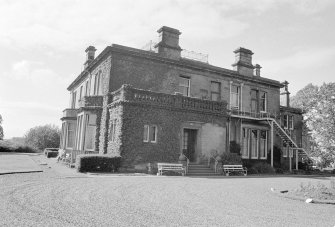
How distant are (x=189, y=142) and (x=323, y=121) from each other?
46.6ft

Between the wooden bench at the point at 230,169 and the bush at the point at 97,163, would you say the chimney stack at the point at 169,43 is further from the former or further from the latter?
the bush at the point at 97,163

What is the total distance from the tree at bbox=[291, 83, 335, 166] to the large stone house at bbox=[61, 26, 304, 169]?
2468 millimetres

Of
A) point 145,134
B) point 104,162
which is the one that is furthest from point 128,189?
point 145,134

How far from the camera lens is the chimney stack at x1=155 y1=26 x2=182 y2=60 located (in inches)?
998

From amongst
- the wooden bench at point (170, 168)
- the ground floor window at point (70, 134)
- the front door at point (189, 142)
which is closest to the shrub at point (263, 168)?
the front door at point (189, 142)

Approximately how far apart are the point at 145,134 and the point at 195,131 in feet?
13.8

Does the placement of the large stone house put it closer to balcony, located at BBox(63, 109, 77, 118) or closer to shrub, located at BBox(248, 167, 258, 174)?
balcony, located at BBox(63, 109, 77, 118)

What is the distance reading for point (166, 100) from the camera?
70.4 ft

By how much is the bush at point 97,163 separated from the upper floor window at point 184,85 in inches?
371

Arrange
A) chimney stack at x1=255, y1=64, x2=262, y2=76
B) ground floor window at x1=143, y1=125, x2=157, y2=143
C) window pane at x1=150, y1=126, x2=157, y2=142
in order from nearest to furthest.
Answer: ground floor window at x1=143, y1=125, x2=157, y2=143, window pane at x1=150, y1=126, x2=157, y2=142, chimney stack at x1=255, y1=64, x2=262, y2=76

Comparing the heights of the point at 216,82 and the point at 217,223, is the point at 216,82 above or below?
above

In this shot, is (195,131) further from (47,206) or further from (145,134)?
(47,206)

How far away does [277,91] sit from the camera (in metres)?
32.3

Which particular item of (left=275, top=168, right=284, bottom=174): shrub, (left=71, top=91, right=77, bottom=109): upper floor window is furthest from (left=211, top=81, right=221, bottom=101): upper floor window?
(left=71, top=91, right=77, bottom=109): upper floor window
